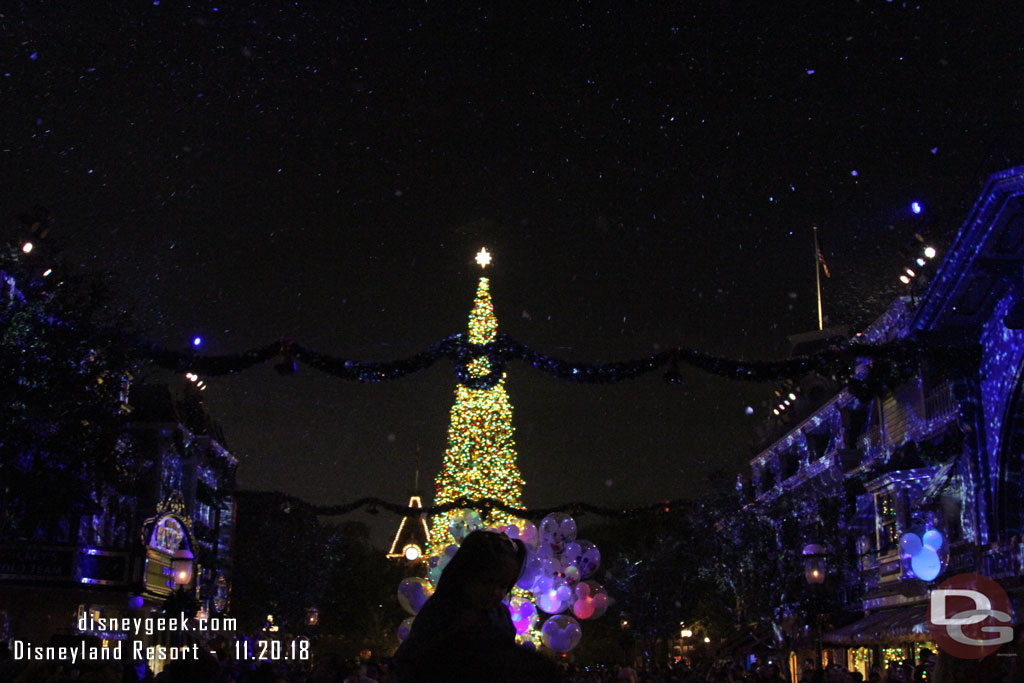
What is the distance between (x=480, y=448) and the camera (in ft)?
136

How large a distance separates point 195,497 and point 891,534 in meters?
30.8

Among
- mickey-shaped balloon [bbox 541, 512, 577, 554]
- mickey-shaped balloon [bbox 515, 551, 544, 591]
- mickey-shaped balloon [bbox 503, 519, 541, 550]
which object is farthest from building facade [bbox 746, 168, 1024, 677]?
mickey-shaped balloon [bbox 515, 551, 544, 591]

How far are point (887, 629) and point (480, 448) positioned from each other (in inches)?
711

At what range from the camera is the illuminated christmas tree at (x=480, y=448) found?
1597 inches

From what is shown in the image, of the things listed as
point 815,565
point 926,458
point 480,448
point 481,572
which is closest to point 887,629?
point 926,458

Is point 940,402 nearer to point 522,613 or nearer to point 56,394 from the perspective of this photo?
point 522,613

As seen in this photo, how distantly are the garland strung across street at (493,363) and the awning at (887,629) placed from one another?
9.41m

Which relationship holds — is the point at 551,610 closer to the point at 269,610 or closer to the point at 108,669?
the point at 108,669

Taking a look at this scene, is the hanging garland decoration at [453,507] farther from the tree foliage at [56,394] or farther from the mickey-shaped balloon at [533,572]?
the tree foliage at [56,394]

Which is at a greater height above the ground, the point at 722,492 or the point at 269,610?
the point at 722,492

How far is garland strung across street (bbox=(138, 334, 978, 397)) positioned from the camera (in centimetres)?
1728

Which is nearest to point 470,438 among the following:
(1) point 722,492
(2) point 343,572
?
(1) point 722,492

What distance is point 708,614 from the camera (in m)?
55.4

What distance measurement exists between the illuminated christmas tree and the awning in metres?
13.2
